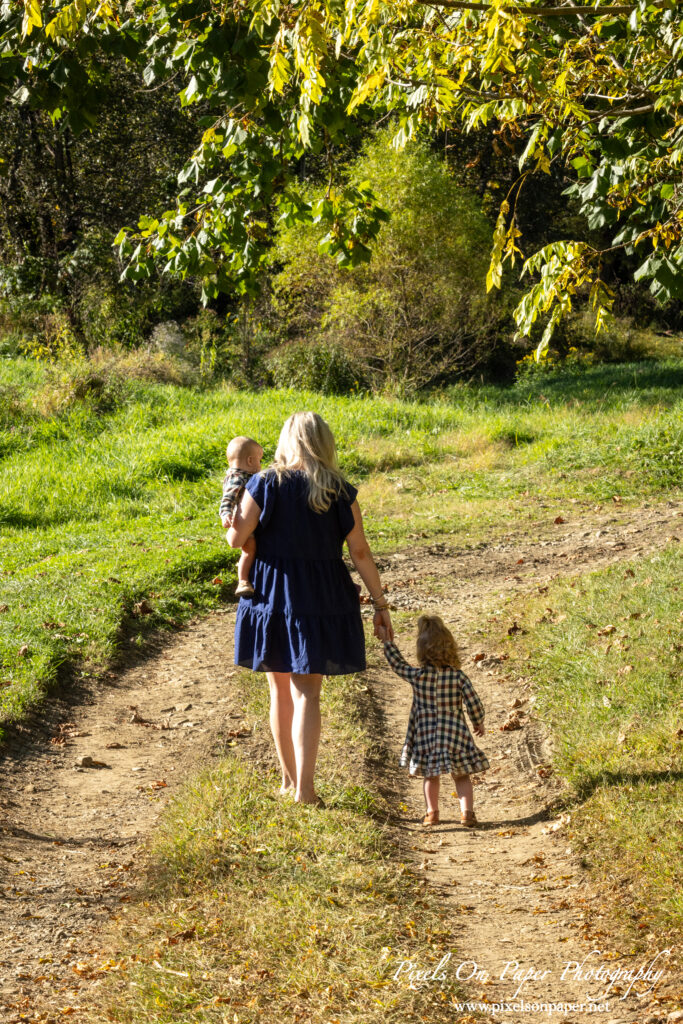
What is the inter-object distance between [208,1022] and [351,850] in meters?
1.26

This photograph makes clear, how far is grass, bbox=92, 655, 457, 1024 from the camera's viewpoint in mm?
3283

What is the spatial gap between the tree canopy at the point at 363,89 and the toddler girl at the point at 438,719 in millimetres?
1634

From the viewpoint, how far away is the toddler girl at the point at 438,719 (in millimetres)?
4906

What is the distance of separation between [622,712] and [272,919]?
8.56 feet

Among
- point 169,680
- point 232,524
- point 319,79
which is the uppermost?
point 319,79

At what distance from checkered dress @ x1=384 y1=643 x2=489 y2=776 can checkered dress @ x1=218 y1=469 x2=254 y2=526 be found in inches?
41.2

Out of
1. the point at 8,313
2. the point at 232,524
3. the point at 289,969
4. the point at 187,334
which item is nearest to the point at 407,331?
the point at 187,334

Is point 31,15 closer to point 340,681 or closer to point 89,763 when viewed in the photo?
point 89,763

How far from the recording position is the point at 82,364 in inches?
663

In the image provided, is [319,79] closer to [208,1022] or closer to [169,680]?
[208,1022]

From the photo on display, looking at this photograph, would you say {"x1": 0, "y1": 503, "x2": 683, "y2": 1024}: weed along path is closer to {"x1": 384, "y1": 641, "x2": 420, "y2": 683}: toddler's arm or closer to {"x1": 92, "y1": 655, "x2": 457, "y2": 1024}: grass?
{"x1": 92, "y1": 655, "x2": 457, "y2": 1024}: grass

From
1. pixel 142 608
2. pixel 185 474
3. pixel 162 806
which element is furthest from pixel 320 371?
pixel 162 806

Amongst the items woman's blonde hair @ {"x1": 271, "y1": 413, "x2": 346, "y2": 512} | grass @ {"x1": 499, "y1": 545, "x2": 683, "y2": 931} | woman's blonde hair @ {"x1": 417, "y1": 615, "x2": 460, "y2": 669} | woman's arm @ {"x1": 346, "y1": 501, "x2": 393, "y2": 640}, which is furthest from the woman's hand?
grass @ {"x1": 499, "y1": 545, "x2": 683, "y2": 931}

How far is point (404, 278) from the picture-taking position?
20.3 meters
